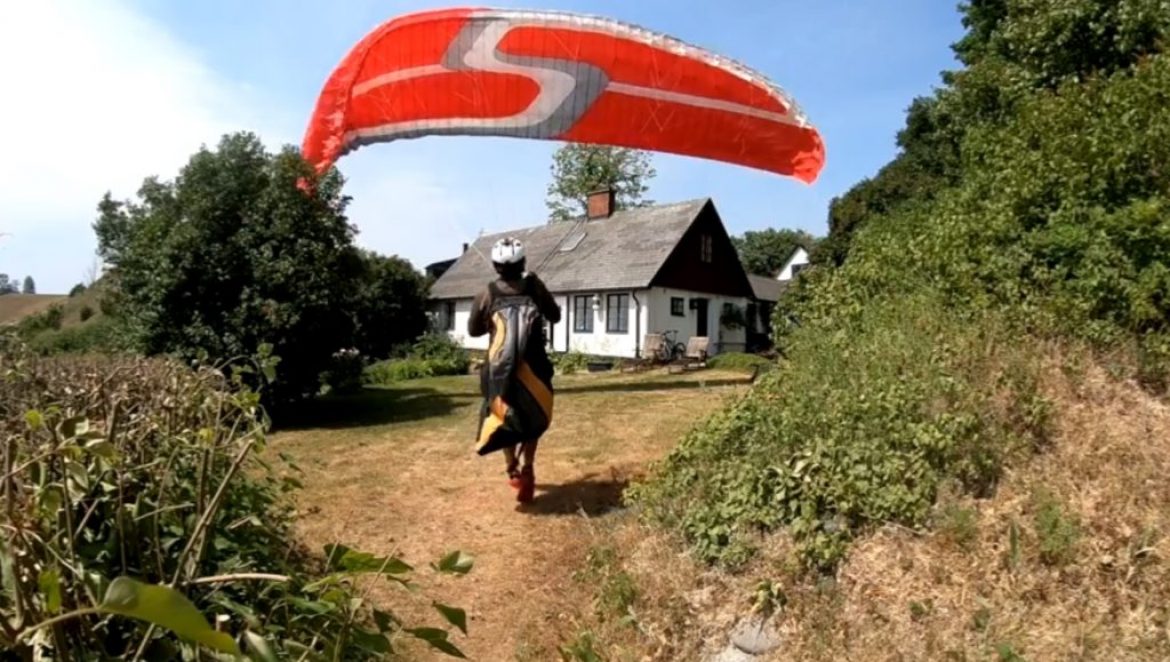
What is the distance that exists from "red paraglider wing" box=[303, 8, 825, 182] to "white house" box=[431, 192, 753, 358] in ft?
52.1

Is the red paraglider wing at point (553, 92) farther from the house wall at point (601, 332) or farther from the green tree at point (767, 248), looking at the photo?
the green tree at point (767, 248)

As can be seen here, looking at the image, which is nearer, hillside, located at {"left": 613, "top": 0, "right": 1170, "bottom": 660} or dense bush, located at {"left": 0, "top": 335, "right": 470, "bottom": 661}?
dense bush, located at {"left": 0, "top": 335, "right": 470, "bottom": 661}

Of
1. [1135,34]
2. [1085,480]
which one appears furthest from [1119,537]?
[1135,34]

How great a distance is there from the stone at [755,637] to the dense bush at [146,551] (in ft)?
5.03

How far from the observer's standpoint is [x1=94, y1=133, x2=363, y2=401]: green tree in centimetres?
1202

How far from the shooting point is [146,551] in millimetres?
2160

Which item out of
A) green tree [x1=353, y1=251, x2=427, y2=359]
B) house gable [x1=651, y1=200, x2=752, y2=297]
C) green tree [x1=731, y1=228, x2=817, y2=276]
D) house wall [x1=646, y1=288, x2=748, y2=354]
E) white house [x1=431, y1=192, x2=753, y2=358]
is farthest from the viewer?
green tree [x1=731, y1=228, x2=817, y2=276]

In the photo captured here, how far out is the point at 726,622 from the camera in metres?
3.54

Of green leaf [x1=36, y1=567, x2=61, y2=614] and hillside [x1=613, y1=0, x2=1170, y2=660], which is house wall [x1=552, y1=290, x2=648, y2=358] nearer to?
hillside [x1=613, y1=0, x2=1170, y2=660]

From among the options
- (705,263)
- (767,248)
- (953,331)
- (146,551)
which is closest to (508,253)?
(953,331)

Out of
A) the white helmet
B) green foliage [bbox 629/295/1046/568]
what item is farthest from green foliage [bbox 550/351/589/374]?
green foliage [bbox 629/295/1046/568]

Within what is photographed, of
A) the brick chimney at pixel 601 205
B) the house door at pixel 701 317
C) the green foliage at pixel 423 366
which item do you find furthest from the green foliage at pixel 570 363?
the brick chimney at pixel 601 205

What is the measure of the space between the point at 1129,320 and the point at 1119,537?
244cm

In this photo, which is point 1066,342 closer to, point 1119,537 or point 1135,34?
point 1119,537
